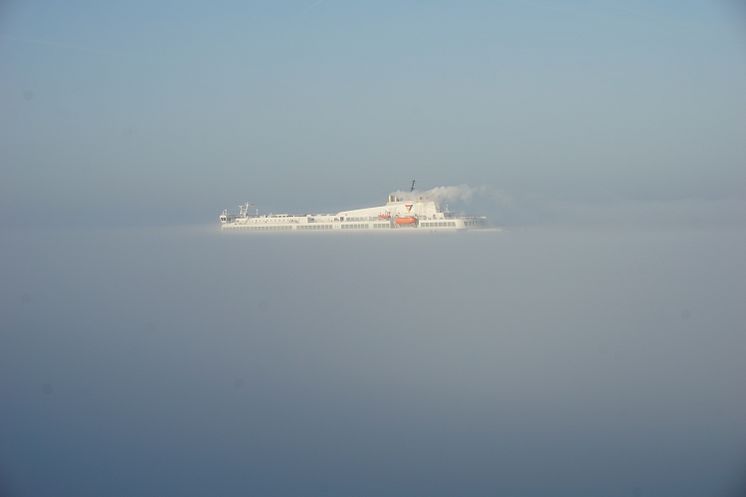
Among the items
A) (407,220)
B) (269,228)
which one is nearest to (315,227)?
(269,228)

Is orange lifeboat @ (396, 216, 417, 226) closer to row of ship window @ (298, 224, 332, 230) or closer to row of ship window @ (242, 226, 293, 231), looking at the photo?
row of ship window @ (298, 224, 332, 230)

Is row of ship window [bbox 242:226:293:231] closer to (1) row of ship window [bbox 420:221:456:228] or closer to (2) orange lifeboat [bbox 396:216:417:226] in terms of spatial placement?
(2) orange lifeboat [bbox 396:216:417:226]

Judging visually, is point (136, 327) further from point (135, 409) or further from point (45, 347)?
point (135, 409)

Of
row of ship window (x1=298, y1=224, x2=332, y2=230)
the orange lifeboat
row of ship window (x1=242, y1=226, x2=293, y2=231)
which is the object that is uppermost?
row of ship window (x1=242, y1=226, x2=293, y2=231)

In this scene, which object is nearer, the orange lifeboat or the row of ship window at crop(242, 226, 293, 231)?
the orange lifeboat

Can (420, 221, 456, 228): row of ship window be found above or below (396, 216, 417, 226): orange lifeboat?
below

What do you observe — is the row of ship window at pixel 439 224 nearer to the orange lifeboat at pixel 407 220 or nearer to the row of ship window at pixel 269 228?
the orange lifeboat at pixel 407 220

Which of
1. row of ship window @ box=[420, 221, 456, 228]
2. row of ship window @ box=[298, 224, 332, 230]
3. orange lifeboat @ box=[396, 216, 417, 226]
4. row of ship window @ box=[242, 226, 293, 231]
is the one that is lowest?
row of ship window @ box=[420, 221, 456, 228]

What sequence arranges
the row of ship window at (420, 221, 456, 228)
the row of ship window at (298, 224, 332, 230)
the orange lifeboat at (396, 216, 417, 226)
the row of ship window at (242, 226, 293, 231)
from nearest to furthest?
the row of ship window at (420, 221, 456, 228) → the orange lifeboat at (396, 216, 417, 226) → the row of ship window at (298, 224, 332, 230) → the row of ship window at (242, 226, 293, 231)

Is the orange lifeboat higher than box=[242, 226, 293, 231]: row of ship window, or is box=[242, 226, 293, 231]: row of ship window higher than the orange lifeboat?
box=[242, 226, 293, 231]: row of ship window

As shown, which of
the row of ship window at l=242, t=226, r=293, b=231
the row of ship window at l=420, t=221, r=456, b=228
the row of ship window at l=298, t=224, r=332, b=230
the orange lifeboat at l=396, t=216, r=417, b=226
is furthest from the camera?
the row of ship window at l=242, t=226, r=293, b=231
